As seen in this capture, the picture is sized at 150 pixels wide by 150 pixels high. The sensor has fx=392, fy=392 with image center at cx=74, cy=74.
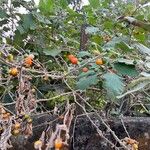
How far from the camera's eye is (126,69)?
3.74ft

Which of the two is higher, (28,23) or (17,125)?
(28,23)

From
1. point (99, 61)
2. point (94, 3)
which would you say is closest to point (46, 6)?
point (94, 3)

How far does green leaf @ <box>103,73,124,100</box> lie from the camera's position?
113 cm

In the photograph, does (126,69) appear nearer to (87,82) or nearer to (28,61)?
(87,82)

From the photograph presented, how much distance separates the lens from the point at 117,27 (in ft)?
5.60

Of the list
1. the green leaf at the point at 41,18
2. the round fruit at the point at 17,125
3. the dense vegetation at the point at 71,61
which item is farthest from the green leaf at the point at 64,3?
the round fruit at the point at 17,125

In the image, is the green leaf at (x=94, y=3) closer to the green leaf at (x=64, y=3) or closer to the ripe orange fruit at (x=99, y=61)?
the green leaf at (x=64, y=3)

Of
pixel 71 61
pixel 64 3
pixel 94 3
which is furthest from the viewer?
pixel 64 3

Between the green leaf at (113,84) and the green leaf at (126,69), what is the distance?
0.02 metres

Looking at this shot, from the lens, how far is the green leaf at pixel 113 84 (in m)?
1.13

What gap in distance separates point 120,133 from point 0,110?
1.49 ft

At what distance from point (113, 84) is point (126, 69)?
0.06 meters

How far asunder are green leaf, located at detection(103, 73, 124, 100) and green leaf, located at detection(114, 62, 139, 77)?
0.9 inches

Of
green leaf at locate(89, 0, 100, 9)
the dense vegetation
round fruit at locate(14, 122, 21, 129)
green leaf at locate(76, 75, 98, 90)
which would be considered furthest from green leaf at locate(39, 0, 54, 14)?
round fruit at locate(14, 122, 21, 129)
